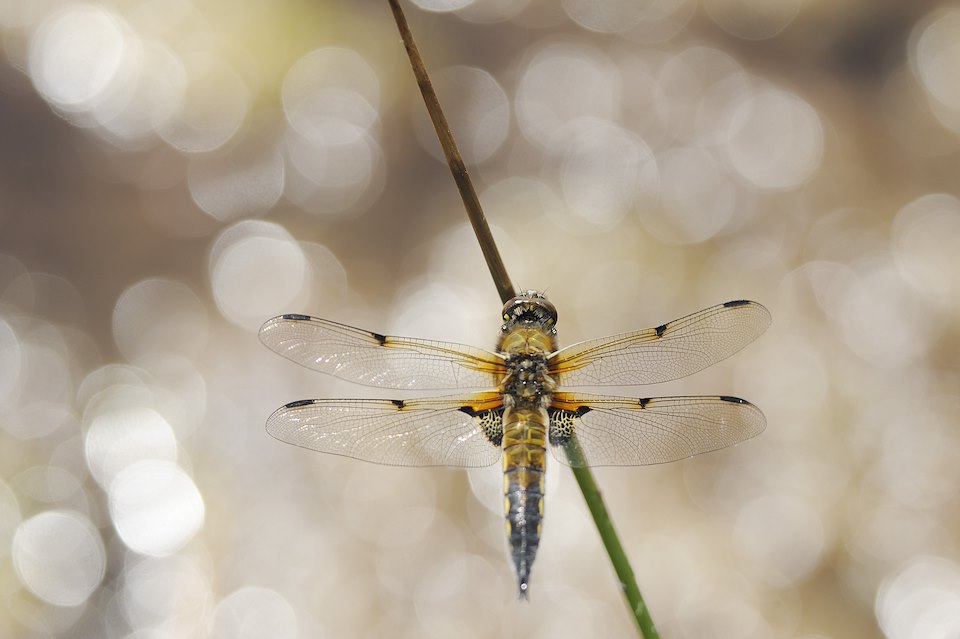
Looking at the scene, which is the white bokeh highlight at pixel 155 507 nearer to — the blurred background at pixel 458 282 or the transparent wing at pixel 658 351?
the blurred background at pixel 458 282

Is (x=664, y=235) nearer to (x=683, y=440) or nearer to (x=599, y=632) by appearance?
(x=599, y=632)

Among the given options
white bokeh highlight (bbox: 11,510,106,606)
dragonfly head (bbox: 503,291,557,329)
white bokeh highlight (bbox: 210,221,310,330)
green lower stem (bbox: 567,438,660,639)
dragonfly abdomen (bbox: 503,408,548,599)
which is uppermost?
white bokeh highlight (bbox: 210,221,310,330)

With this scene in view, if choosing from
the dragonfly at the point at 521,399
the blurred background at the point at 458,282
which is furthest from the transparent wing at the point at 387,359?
the blurred background at the point at 458,282

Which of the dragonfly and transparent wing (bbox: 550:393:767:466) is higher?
the dragonfly

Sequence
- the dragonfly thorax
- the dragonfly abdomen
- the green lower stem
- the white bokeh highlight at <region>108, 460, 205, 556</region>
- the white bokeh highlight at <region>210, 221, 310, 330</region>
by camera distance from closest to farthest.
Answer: the green lower stem, the dragonfly abdomen, the dragonfly thorax, the white bokeh highlight at <region>108, 460, 205, 556</region>, the white bokeh highlight at <region>210, 221, 310, 330</region>

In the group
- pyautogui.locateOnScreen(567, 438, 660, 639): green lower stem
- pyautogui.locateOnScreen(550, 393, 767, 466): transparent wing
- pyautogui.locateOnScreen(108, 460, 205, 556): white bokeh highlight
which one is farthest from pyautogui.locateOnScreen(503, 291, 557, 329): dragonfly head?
pyautogui.locateOnScreen(108, 460, 205, 556): white bokeh highlight

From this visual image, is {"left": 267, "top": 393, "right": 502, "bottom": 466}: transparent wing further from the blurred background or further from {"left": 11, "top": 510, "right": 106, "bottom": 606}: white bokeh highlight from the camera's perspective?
{"left": 11, "top": 510, "right": 106, "bottom": 606}: white bokeh highlight
